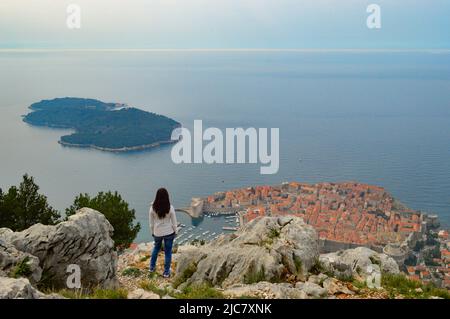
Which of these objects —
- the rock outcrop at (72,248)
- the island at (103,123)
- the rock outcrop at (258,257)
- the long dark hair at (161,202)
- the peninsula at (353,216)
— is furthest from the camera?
the peninsula at (353,216)

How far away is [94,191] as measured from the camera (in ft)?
44.0

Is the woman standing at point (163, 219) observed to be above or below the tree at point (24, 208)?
above

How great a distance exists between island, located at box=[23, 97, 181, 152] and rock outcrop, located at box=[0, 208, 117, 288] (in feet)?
22.4

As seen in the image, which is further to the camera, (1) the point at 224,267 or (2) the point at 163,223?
(2) the point at 163,223

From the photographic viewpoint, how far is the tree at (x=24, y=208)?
9875mm

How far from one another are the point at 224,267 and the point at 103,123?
32.5 ft

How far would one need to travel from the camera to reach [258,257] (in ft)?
16.6

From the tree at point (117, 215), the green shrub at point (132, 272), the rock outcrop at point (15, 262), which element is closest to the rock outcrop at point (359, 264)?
the green shrub at point (132, 272)

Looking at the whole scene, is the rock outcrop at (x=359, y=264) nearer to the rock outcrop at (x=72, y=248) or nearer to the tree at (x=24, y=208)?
the rock outcrop at (x=72, y=248)

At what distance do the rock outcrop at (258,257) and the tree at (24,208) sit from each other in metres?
5.72

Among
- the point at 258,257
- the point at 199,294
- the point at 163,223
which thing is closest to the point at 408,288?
the point at 258,257

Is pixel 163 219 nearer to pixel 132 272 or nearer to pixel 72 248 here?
pixel 72 248

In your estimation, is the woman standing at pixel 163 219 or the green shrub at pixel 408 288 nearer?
the green shrub at pixel 408 288

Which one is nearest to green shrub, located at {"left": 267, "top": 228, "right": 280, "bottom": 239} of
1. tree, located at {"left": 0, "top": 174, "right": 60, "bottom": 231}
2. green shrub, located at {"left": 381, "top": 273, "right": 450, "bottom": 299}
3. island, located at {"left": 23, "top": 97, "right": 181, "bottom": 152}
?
green shrub, located at {"left": 381, "top": 273, "right": 450, "bottom": 299}
